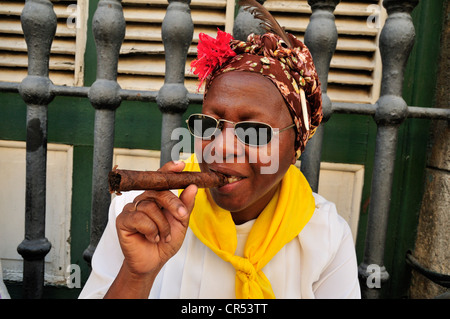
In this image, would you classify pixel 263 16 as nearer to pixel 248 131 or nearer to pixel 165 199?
pixel 248 131

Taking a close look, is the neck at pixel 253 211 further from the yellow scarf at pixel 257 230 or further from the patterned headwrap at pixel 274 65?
the patterned headwrap at pixel 274 65

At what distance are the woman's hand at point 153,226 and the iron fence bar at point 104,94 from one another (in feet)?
2.16

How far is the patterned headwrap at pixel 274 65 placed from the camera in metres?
1.62

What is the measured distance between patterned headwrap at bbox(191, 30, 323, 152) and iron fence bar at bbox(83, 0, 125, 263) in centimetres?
46

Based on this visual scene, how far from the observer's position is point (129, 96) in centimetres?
194

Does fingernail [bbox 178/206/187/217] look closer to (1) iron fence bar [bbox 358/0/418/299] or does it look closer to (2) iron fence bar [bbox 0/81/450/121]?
(2) iron fence bar [bbox 0/81/450/121]

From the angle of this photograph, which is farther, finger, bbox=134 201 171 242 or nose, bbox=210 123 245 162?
nose, bbox=210 123 245 162

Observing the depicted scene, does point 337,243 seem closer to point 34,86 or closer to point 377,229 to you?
point 377,229

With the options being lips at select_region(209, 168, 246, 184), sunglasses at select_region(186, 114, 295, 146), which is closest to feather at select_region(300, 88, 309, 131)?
sunglasses at select_region(186, 114, 295, 146)

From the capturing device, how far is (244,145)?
1525 millimetres

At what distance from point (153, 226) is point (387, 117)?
127 cm

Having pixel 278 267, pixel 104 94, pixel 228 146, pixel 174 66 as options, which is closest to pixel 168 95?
pixel 174 66

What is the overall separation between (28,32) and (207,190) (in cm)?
119

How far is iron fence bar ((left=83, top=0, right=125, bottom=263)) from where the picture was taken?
74.0 inches
